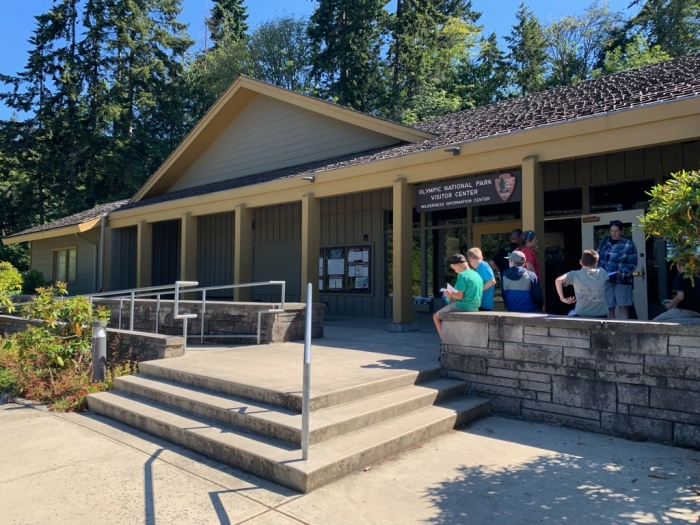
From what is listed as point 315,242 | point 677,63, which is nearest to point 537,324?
point 315,242

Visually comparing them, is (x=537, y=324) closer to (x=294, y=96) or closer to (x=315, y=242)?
(x=315, y=242)

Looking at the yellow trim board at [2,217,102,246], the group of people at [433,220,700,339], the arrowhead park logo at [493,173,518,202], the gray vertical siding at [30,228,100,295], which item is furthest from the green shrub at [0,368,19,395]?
the gray vertical siding at [30,228,100,295]

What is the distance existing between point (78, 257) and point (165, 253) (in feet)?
12.4

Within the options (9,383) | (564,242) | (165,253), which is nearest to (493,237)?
(564,242)

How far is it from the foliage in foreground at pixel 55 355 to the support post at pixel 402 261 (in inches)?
176

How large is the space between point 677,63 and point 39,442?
12.3m

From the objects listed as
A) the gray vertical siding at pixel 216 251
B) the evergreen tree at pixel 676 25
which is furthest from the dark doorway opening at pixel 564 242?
the evergreen tree at pixel 676 25

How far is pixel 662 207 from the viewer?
4371 millimetres

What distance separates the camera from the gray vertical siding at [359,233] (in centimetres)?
1281

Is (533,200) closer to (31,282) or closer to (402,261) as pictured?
(402,261)

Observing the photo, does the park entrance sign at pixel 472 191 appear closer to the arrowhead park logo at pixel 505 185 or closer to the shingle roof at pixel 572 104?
the arrowhead park logo at pixel 505 185

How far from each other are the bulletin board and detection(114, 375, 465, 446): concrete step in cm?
718

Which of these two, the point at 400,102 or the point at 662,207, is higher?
the point at 400,102

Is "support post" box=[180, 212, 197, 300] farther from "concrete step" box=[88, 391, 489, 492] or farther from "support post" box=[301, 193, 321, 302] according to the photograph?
"concrete step" box=[88, 391, 489, 492]
